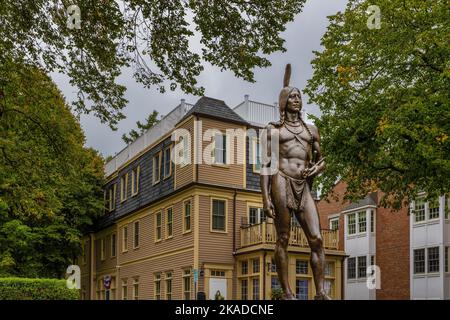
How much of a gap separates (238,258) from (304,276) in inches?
128

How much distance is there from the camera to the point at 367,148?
22.1 metres

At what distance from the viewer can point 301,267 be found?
3100cm

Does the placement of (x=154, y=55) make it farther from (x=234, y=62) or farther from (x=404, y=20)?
(x=404, y=20)

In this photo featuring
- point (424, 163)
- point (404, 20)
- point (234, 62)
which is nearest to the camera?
point (234, 62)

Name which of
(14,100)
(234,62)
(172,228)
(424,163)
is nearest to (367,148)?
(424,163)

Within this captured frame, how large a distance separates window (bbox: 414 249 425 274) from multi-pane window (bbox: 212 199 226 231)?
1293 centimetres

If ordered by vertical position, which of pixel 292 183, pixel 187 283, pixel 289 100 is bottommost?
pixel 187 283

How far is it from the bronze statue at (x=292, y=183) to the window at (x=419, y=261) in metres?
29.9

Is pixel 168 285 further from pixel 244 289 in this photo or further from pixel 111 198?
pixel 111 198

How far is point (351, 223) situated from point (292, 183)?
115 ft

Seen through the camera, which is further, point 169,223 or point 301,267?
point 169,223

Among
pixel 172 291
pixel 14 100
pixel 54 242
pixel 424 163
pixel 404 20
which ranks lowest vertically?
A: pixel 172 291

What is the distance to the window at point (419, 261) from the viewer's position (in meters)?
37.0

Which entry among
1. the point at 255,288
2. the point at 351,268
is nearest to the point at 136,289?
the point at 255,288
